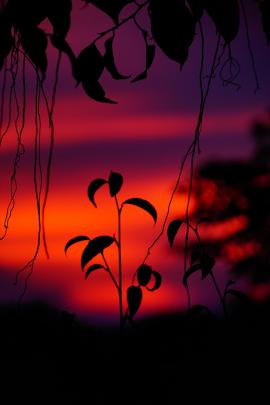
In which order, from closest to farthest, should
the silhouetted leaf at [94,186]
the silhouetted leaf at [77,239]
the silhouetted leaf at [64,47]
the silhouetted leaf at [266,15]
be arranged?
the silhouetted leaf at [64,47]
the silhouetted leaf at [266,15]
the silhouetted leaf at [94,186]
the silhouetted leaf at [77,239]

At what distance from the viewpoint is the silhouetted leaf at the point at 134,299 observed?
1.77 metres

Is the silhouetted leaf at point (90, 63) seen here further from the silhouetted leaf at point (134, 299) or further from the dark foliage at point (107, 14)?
the silhouetted leaf at point (134, 299)

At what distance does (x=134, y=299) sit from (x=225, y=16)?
0.87 meters

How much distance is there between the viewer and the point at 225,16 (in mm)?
1106

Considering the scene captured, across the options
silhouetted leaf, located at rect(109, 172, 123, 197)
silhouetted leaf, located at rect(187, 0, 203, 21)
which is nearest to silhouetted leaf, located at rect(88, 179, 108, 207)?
silhouetted leaf, located at rect(109, 172, 123, 197)

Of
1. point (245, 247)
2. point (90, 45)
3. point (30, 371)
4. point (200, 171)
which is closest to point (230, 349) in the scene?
point (30, 371)

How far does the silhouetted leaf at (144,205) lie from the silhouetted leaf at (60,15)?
61cm

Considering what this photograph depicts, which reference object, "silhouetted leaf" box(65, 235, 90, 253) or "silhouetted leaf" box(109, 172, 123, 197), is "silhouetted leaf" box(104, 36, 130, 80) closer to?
"silhouetted leaf" box(109, 172, 123, 197)

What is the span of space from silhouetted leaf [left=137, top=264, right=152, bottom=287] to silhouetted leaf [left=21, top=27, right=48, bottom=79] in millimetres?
881

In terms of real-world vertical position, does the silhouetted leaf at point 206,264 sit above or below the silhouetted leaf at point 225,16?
below

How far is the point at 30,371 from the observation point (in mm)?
2496

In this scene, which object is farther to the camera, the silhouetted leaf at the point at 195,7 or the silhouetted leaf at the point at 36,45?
the silhouetted leaf at the point at 195,7

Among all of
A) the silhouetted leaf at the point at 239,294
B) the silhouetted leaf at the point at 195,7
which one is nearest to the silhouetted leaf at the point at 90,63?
the silhouetted leaf at the point at 195,7

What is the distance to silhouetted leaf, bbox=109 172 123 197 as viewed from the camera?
159 cm
